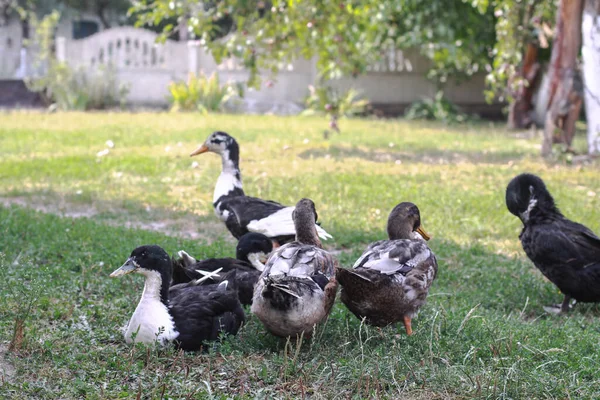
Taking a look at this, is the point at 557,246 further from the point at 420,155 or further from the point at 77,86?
the point at 77,86

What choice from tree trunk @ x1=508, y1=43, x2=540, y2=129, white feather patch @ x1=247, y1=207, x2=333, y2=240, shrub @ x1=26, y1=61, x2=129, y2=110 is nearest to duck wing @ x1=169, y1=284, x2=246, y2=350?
white feather patch @ x1=247, y1=207, x2=333, y2=240

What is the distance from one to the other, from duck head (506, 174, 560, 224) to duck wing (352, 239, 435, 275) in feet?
6.06

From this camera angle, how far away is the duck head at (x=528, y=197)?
23.2ft

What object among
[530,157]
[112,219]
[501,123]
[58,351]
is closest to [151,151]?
[112,219]

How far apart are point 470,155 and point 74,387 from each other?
12.0 metres

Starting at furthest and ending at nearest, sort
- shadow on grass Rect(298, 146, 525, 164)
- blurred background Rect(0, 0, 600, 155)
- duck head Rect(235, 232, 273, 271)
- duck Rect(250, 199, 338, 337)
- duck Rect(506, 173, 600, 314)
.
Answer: shadow on grass Rect(298, 146, 525, 164) < blurred background Rect(0, 0, 600, 155) < duck Rect(506, 173, 600, 314) < duck head Rect(235, 232, 273, 271) < duck Rect(250, 199, 338, 337)

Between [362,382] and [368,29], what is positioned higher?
[368,29]

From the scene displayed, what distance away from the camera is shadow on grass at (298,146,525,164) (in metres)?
14.3

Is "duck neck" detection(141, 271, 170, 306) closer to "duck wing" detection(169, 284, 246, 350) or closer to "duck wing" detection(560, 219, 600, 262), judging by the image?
"duck wing" detection(169, 284, 246, 350)

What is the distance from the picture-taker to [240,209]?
24.9 ft

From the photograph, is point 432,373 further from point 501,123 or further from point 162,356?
point 501,123

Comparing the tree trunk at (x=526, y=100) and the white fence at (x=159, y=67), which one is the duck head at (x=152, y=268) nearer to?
the tree trunk at (x=526, y=100)

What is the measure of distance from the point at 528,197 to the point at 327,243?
7.47 ft

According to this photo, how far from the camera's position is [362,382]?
14.9 ft
